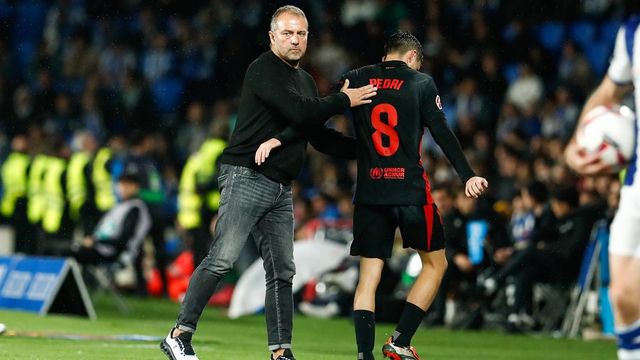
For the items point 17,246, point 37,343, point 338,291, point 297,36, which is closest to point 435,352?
point 37,343

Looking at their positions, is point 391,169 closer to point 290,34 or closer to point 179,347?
point 290,34

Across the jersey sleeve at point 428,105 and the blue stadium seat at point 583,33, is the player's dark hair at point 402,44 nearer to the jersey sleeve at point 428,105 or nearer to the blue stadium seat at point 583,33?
the jersey sleeve at point 428,105

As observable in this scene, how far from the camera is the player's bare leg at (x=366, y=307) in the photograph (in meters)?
8.58

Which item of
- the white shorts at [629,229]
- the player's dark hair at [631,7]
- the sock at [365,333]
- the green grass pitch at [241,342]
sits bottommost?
the green grass pitch at [241,342]

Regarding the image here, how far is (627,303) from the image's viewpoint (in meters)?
6.07

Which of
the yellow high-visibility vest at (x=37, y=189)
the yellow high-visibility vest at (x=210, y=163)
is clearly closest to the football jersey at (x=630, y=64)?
the yellow high-visibility vest at (x=210, y=163)

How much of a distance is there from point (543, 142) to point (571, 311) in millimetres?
4188

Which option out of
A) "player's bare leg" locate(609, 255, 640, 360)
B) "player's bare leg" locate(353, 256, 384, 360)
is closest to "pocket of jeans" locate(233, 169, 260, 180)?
"player's bare leg" locate(353, 256, 384, 360)

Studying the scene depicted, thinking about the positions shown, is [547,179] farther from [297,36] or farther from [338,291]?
[297,36]

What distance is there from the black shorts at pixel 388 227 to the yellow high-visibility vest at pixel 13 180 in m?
14.1

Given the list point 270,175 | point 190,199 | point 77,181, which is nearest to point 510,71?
point 190,199

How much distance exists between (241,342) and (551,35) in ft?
36.2

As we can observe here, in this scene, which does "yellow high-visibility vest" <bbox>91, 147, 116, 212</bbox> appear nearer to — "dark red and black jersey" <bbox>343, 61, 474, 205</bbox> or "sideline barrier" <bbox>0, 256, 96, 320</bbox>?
"sideline barrier" <bbox>0, 256, 96, 320</bbox>

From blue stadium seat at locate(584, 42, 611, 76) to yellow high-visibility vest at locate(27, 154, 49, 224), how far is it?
8.36 metres
